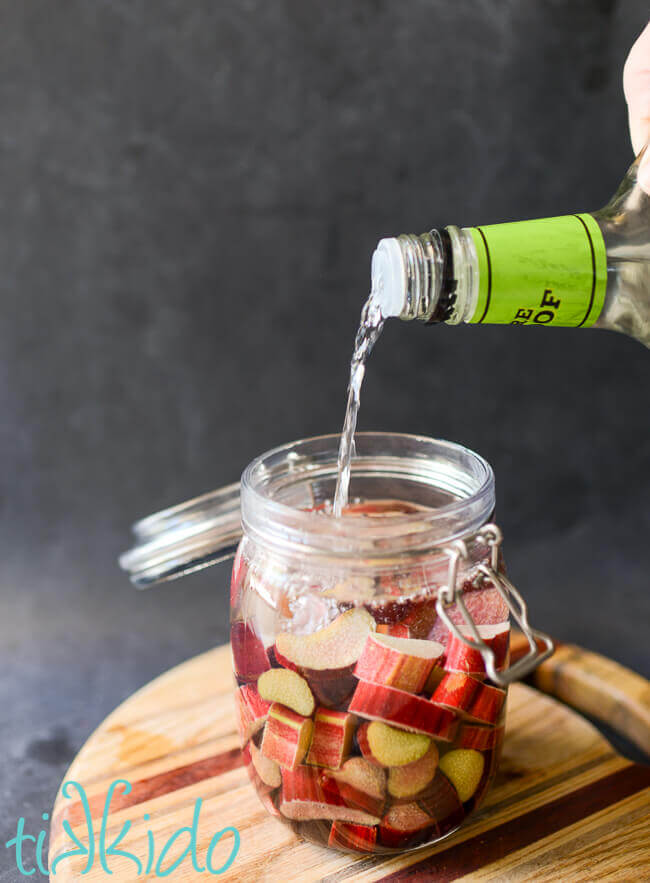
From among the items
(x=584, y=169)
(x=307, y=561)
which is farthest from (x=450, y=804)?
(x=584, y=169)

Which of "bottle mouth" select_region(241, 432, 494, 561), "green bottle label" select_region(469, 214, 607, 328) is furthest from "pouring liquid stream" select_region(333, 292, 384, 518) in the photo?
"green bottle label" select_region(469, 214, 607, 328)

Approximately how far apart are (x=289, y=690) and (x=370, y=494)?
0.26 metres

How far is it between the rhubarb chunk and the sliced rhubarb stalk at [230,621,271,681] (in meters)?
0.09

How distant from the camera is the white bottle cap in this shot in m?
0.68

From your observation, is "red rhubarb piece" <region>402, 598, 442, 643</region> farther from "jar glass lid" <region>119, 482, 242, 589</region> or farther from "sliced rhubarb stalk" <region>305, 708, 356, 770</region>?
"jar glass lid" <region>119, 482, 242, 589</region>

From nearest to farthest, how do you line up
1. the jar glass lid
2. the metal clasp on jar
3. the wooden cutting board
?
the metal clasp on jar, the wooden cutting board, the jar glass lid

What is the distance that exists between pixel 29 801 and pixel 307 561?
51 cm

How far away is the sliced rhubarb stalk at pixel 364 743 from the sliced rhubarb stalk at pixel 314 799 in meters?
0.04

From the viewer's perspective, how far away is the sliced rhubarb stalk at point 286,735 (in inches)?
25.0

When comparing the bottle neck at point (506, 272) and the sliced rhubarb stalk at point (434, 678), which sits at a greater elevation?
the bottle neck at point (506, 272)

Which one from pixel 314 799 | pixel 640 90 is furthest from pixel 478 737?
pixel 640 90

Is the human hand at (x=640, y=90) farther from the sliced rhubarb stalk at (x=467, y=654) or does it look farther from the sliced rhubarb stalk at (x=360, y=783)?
the sliced rhubarb stalk at (x=360, y=783)

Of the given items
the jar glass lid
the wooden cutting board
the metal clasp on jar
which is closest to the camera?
the metal clasp on jar

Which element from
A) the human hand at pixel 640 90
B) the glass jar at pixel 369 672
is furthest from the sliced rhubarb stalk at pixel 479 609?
the human hand at pixel 640 90
